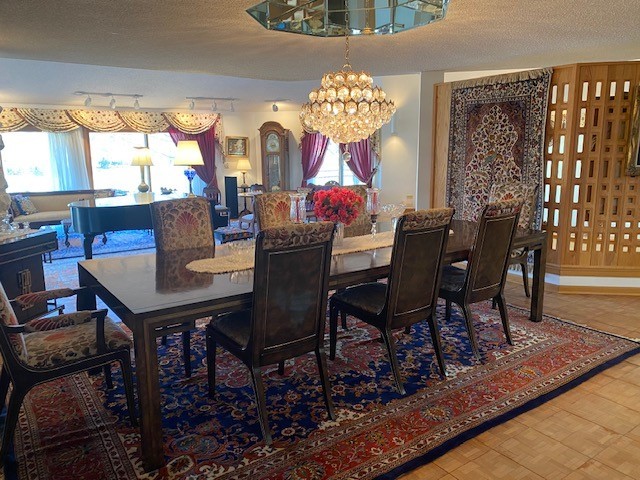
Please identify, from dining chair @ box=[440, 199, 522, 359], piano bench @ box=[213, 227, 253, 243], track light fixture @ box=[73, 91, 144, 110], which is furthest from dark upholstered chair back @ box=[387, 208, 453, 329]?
track light fixture @ box=[73, 91, 144, 110]

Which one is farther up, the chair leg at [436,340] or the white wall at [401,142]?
the white wall at [401,142]

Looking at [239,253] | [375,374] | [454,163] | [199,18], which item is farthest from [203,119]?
[375,374]

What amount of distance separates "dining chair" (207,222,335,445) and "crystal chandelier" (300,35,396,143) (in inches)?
84.6

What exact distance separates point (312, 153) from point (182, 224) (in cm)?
684

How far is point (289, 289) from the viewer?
2137mm

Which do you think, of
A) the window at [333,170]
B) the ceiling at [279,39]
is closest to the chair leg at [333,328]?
the ceiling at [279,39]

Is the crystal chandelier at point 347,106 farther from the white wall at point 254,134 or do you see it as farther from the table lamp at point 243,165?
the white wall at point 254,134

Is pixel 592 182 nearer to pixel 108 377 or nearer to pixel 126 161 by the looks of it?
pixel 108 377

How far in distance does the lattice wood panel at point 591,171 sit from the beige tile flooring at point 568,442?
5.99ft

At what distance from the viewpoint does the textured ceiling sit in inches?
117

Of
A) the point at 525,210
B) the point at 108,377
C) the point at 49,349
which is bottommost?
the point at 108,377

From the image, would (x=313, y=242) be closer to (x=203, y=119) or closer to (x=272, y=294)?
(x=272, y=294)

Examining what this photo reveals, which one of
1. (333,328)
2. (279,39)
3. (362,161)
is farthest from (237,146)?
(333,328)

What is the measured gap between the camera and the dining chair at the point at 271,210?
3598mm
